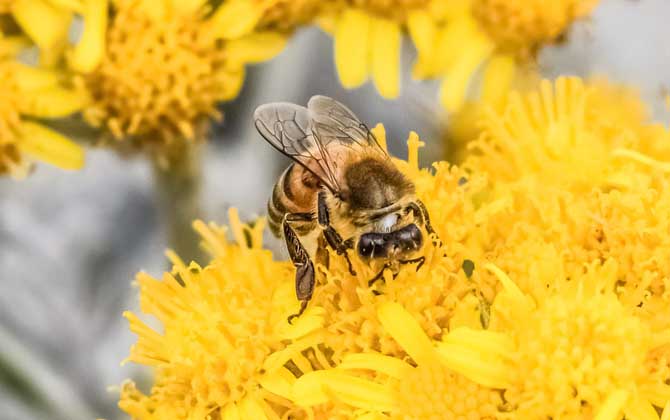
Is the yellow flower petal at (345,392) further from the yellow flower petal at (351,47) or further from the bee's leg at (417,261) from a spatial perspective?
the yellow flower petal at (351,47)

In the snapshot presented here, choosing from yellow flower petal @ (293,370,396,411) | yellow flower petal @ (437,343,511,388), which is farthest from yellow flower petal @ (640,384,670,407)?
yellow flower petal @ (293,370,396,411)

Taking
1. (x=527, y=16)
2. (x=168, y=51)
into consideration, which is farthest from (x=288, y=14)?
(x=527, y=16)

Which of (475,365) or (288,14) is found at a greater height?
(288,14)

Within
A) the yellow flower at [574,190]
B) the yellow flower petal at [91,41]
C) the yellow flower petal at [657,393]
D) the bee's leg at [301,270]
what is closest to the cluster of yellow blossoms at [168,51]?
the yellow flower petal at [91,41]

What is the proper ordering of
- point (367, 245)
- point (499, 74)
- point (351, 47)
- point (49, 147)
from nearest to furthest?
point (367, 245)
point (49, 147)
point (351, 47)
point (499, 74)

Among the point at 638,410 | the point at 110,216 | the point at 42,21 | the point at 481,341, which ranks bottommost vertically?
the point at 638,410

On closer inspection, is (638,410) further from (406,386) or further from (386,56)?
(386,56)

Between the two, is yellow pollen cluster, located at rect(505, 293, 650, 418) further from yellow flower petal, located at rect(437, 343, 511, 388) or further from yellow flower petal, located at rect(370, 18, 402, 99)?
yellow flower petal, located at rect(370, 18, 402, 99)
